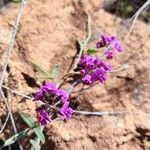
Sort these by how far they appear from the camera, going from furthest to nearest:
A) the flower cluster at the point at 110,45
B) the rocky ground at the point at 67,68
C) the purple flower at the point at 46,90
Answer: the flower cluster at the point at 110,45, the rocky ground at the point at 67,68, the purple flower at the point at 46,90

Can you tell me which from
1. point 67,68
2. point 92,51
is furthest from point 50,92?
point 92,51

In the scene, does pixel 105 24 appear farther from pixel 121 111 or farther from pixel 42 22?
pixel 121 111

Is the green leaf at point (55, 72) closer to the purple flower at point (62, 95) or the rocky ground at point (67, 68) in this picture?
the rocky ground at point (67, 68)

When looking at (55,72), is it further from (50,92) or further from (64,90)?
(50,92)

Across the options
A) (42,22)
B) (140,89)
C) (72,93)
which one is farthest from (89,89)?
(42,22)

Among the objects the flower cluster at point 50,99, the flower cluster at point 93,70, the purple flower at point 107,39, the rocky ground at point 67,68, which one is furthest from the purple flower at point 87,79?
the purple flower at point 107,39
